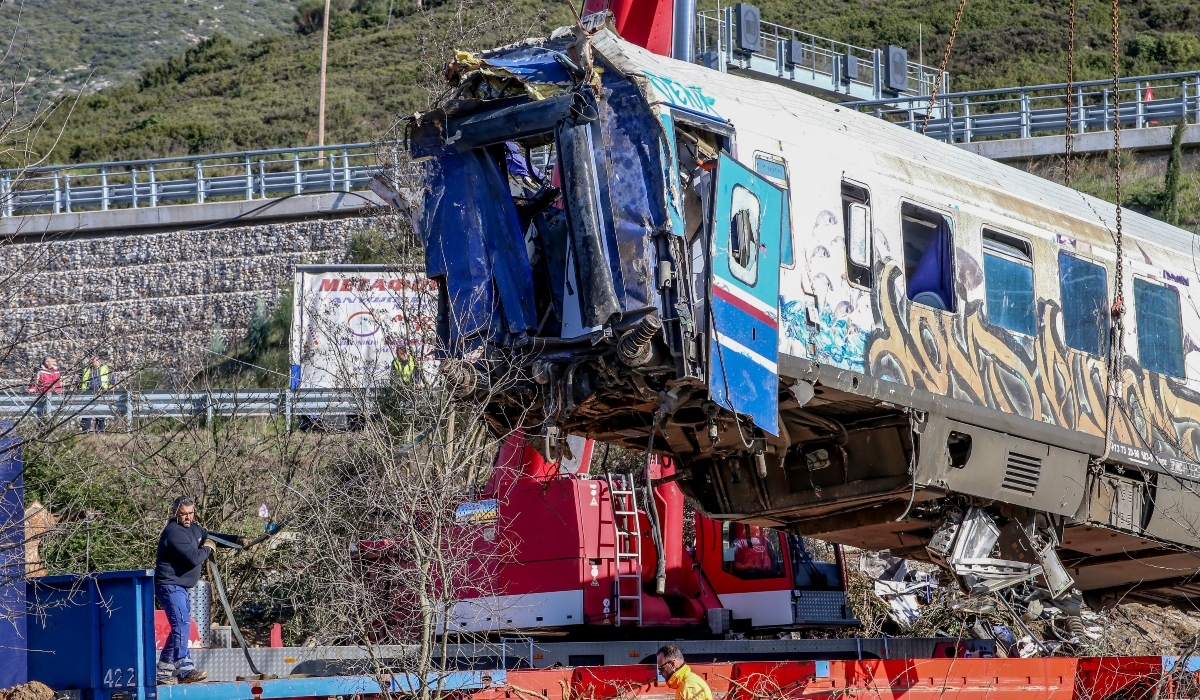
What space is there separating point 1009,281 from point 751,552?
14.9ft

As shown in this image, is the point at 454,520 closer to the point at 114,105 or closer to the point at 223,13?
the point at 114,105

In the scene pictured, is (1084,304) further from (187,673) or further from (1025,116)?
(1025,116)

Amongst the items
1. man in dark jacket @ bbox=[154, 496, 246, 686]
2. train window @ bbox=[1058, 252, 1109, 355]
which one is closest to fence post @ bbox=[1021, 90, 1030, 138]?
train window @ bbox=[1058, 252, 1109, 355]

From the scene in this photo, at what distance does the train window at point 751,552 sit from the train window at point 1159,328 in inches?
164

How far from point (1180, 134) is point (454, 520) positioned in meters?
22.5

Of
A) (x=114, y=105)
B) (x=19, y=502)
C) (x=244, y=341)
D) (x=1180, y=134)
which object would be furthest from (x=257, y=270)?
(x=114, y=105)

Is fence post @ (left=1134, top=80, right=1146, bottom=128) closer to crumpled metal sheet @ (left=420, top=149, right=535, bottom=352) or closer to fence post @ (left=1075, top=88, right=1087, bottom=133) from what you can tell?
fence post @ (left=1075, top=88, right=1087, bottom=133)

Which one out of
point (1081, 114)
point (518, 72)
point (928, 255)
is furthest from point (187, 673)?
point (1081, 114)

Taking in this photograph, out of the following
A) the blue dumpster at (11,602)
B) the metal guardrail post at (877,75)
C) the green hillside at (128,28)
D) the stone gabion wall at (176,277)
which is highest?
the green hillside at (128,28)

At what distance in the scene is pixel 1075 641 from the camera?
16328 mm

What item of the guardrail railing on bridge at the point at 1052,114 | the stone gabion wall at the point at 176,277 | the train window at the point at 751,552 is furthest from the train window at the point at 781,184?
the stone gabion wall at the point at 176,277

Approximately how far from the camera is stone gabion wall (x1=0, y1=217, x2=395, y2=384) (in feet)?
107

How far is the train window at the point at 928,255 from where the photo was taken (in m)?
11.3

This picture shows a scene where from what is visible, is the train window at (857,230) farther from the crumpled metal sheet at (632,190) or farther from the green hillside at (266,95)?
the green hillside at (266,95)
